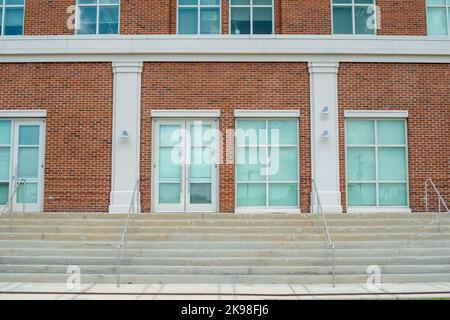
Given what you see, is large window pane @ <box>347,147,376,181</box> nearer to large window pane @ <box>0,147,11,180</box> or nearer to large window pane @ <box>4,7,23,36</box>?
large window pane @ <box>0,147,11,180</box>

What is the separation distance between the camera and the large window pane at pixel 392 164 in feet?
43.4

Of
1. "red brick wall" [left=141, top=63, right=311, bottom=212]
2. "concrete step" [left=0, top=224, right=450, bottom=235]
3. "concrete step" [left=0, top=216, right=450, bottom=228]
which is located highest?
"red brick wall" [left=141, top=63, right=311, bottom=212]

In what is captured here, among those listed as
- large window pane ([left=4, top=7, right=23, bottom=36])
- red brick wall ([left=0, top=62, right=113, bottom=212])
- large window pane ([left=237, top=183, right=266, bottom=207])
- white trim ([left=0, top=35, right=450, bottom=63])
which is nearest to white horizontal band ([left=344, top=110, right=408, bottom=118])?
white trim ([left=0, top=35, right=450, bottom=63])

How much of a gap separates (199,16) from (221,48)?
1.43 meters

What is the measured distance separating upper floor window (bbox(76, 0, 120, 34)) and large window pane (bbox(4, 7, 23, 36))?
1709 millimetres

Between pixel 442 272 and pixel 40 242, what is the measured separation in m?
8.58

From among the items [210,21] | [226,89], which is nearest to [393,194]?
[226,89]

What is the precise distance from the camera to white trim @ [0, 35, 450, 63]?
43.3 ft

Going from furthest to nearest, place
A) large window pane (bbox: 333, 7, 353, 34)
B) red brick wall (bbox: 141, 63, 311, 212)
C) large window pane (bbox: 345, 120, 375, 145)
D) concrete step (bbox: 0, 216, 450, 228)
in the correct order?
1. large window pane (bbox: 333, 7, 353, 34)
2. large window pane (bbox: 345, 120, 375, 145)
3. red brick wall (bbox: 141, 63, 311, 212)
4. concrete step (bbox: 0, 216, 450, 228)

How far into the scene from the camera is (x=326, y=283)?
9102 mm

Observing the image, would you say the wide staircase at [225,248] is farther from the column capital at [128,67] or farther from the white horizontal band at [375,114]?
the column capital at [128,67]

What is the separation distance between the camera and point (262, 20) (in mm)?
13875

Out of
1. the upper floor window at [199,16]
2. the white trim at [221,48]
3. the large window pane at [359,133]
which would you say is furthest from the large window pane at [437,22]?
the upper floor window at [199,16]

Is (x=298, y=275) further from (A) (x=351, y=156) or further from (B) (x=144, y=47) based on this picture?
(B) (x=144, y=47)
